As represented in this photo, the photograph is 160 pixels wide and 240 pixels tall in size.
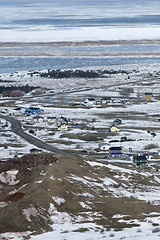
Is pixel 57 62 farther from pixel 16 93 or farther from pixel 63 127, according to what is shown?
pixel 63 127

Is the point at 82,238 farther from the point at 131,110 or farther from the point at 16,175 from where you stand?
the point at 131,110

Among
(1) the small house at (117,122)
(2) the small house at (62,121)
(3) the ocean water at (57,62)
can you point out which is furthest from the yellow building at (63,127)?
(3) the ocean water at (57,62)

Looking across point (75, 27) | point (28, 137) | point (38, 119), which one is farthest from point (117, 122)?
point (75, 27)

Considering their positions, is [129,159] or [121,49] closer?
[129,159]

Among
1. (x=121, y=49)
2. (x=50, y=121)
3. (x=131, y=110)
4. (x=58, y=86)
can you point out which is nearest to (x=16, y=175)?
(x=50, y=121)

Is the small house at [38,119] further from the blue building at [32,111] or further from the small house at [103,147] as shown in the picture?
the small house at [103,147]

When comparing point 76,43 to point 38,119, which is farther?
point 76,43

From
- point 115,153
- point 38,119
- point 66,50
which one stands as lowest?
point 115,153

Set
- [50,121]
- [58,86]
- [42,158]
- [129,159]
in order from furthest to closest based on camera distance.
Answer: [58,86], [50,121], [129,159], [42,158]

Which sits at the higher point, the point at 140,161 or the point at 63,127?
the point at 63,127

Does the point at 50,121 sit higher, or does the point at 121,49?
the point at 121,49

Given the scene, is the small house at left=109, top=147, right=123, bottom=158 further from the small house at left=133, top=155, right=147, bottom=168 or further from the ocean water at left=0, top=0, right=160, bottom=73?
the ocean water at left=0, top=0, right=160, bottom=73
